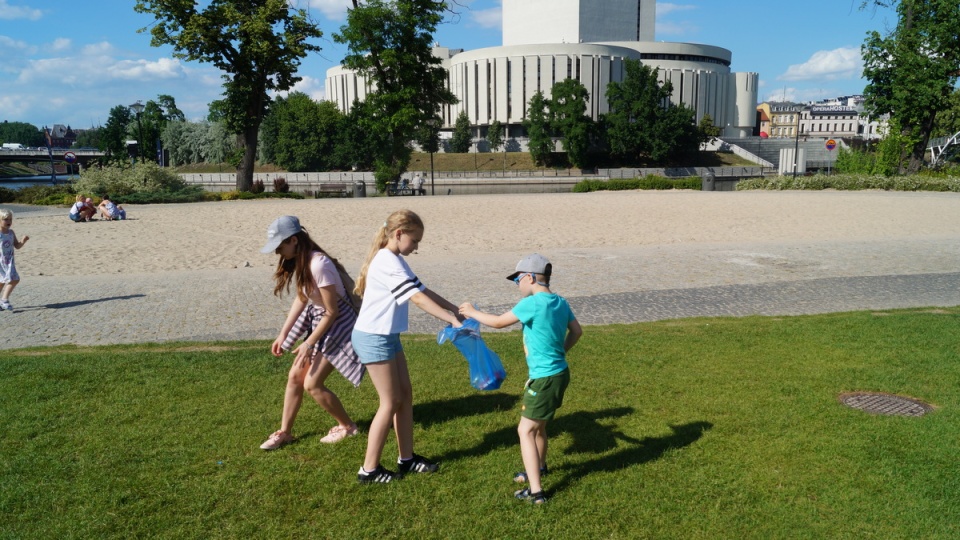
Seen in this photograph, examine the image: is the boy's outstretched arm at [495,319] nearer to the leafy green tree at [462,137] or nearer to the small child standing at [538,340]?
the small child standing at [538,340]

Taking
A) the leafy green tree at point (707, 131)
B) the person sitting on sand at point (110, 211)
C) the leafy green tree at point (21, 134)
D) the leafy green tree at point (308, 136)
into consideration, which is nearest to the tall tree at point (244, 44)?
the person sitting on sand at point (110, 211)

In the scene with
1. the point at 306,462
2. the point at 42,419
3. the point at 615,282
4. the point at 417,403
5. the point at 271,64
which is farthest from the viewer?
the point at 271,64

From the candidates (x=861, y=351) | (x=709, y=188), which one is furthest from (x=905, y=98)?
(x=861, y=351)

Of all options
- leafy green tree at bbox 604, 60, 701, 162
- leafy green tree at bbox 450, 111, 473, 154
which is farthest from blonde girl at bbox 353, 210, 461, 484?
leafy green tree at bbox 450, 111, 473, 154

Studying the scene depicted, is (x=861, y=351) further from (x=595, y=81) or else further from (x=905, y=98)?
(x=595, y=81)

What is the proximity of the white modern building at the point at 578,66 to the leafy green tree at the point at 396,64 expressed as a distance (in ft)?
168

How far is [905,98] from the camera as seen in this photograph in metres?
36.9

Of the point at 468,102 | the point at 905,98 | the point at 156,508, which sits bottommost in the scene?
the point at 156,508

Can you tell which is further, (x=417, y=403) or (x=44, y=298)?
(x=44, y=298)

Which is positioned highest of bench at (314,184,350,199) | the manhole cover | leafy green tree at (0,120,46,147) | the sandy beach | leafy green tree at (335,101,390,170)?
leafy green tree at (0,120,46,147)

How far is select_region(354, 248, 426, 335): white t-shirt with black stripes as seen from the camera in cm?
378

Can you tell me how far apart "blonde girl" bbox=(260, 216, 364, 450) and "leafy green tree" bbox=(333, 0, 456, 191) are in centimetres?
3506

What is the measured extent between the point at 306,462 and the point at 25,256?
14.3 metres

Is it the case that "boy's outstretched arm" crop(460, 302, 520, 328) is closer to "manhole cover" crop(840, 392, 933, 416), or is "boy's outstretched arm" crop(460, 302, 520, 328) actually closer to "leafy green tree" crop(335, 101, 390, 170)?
"manhole cover" crop(840, 392, 933, 416)
